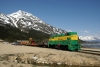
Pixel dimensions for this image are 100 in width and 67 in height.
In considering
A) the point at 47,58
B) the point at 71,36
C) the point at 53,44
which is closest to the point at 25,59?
the point at 47,58

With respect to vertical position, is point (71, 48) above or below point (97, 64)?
above

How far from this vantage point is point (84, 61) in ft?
70.4

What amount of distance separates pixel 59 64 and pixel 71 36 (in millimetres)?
12580

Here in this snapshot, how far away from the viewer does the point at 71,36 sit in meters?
33.2

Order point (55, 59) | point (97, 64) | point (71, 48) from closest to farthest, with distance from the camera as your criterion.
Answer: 1. point (97, 64)
2. point (55, 59)
3. point (71, 48)

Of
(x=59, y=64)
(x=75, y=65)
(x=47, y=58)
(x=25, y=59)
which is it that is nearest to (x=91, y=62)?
(x=75, y=65)

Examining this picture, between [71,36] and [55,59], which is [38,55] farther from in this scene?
[71,36]

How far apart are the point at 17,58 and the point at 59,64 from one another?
24.9 feet

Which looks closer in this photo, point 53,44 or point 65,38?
point 65,38

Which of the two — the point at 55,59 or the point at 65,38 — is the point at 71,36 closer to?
the point at 65,38

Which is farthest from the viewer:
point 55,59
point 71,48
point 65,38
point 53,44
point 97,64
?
point 53,44

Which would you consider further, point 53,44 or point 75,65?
point 53,44

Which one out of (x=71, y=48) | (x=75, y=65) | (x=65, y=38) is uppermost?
(x=65, y=38)

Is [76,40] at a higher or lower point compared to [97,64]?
higher
